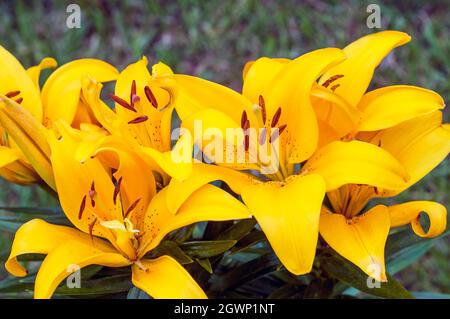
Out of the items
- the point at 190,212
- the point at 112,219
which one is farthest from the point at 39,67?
the point at 190,212

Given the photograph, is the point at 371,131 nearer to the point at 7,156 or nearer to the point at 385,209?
the point at 385,209

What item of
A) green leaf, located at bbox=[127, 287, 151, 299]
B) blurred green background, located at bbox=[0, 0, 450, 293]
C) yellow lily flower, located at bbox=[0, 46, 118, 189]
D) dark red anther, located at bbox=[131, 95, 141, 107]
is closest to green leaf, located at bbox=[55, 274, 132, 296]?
green leaf, located at bbox=[127, 287, 151, 299]

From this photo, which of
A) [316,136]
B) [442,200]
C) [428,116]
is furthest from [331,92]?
[442,200]

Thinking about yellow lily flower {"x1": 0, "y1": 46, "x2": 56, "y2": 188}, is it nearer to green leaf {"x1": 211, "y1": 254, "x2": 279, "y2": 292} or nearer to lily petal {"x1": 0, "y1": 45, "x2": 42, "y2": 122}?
lily petal {"x1": 0, "y1": 45, "x2": 42, "y2": 122}

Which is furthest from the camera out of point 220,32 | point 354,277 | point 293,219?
point 220,32

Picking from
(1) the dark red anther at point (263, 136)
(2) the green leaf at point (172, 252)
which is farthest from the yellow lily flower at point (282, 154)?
(2) the green leaf at point (172, 252)

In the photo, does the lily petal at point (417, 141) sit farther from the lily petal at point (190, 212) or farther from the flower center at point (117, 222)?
the flower center at point (117, 222)
